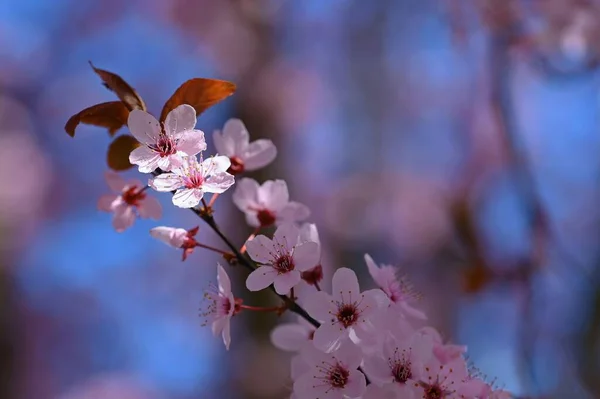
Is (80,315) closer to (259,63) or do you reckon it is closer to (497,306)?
(259,63)

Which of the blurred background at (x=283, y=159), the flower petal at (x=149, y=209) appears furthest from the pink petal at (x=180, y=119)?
the blurred background at (x=283, y=159)

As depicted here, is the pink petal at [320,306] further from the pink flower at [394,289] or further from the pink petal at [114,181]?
the pink petal at [114,181]

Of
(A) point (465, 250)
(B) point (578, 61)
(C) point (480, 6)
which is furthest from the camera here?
(C) point (480, 6)

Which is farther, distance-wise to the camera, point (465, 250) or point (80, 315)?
point (80, 315)

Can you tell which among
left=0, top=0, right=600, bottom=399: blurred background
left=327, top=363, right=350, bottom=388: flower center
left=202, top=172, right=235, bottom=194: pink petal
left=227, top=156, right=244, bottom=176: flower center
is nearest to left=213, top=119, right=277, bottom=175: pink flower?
left=227, top=156, right=244, bottom=176: flower center

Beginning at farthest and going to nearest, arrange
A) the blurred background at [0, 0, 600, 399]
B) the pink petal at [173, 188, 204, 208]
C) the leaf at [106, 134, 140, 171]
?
the blurred background at [0, 0, 600, 399] → the leaf at [106, 134, 140, 171] → the pink petal at [173, 188, 204, 208]

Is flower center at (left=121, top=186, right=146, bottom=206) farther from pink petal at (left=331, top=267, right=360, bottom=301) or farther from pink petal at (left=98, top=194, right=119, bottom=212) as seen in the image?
pink petal at (left=331, top=267, right=360, bottom=301)

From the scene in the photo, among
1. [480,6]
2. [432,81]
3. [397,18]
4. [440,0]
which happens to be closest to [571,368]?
[480,6]
